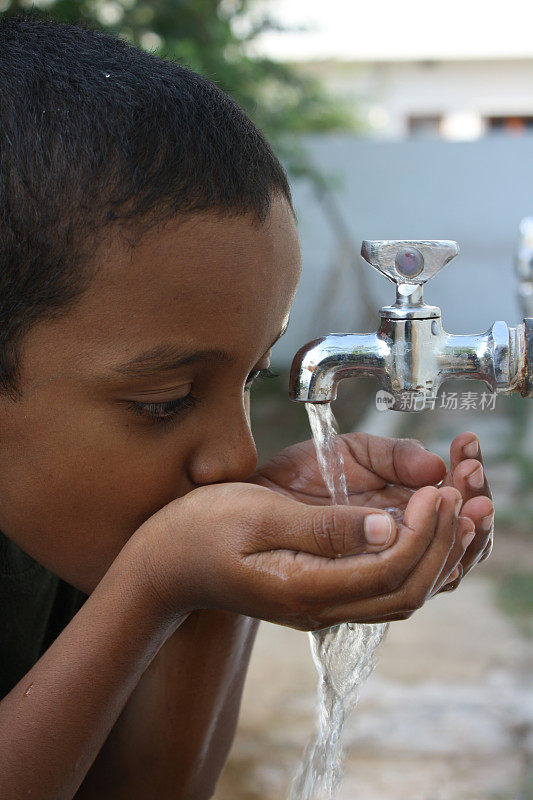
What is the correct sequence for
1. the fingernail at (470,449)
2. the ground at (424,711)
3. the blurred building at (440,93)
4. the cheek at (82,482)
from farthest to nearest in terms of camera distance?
the blurred building at (440,93)
the ground at (424,711)
the fingernail at (470,449)
the cheek at (82,482)

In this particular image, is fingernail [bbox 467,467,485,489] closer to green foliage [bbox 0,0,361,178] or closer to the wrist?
the wrist

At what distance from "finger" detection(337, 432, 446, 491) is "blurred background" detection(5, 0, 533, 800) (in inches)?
12.4

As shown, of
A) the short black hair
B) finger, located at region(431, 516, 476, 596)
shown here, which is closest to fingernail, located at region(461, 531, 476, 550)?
finger, located at region(431, 516, 476, 596)

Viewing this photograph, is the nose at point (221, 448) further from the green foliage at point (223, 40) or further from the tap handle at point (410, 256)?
the green foliage at point (223, 40)

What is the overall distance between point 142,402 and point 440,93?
1113 cm

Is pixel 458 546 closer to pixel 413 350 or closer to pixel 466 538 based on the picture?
pixel 466 538

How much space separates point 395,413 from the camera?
4320mm

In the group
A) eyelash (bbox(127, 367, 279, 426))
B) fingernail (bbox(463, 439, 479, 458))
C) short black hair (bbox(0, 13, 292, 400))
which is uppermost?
short black hair (bbox(0, 13, 292, 400))

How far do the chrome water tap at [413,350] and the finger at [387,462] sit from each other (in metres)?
0.16

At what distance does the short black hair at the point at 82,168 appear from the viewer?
813 mm

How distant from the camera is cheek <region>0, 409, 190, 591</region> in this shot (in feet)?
2.82

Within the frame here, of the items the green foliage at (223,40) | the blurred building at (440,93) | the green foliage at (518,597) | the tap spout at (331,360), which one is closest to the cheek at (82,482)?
the tap spout at (331,360)

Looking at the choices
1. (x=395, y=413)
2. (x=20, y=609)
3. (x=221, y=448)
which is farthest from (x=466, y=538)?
(x=395, y=413)

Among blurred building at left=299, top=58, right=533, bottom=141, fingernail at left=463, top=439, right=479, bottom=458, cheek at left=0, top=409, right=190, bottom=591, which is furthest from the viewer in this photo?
blurred building at left=299, top=58, right=533, bottom=141
